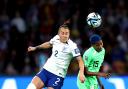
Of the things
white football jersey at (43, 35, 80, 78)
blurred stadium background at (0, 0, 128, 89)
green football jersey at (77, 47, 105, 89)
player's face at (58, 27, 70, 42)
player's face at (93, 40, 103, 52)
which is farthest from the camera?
blurred stadium background at (0, 0, 128, 89)

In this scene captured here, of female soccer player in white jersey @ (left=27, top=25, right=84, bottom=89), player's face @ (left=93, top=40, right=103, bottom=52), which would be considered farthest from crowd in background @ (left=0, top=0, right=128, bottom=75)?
player's face @ (left=93, top=40, right=103, bottom=52)

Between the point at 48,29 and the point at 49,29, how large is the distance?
28 mm

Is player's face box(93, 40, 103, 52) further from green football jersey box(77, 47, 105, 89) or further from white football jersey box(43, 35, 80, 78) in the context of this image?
white football jersey box(43, 35, 80, 78)

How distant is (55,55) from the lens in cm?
1345

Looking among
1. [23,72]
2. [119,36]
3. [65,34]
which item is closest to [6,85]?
[23,72]

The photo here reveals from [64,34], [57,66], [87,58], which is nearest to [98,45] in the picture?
[87,58]

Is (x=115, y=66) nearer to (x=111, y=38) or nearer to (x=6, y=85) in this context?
(x=111, y=38)

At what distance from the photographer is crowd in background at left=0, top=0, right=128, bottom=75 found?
18266 mm

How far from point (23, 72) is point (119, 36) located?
10.7ft

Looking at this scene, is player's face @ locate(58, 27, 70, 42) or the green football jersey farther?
player's face @ locate(58, 27, 70, 42)

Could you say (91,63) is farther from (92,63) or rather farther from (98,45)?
(98,45)

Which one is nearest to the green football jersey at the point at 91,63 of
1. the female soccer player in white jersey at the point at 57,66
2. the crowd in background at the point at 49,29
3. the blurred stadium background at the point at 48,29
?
the female soccer player in white jersey at the point at 57,66

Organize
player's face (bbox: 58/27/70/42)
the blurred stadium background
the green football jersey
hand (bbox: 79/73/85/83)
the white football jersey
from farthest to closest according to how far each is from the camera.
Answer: the blurred stadium background, the white football jersey, player's face (bbox: 58/27/70/42), the green football jersey, hand (bbox: 79/73/85/83)

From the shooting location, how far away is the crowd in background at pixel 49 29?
18.3 meters
